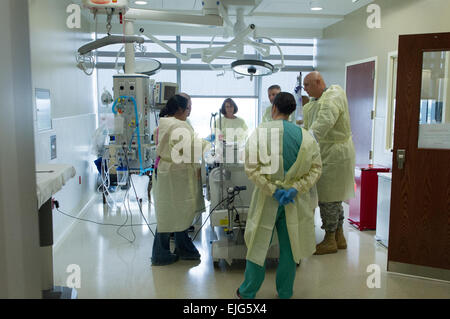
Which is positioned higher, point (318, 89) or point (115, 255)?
point (318, 89)

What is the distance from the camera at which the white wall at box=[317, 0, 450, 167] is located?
3896 millimetres

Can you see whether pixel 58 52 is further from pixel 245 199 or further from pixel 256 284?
pixel 256 284

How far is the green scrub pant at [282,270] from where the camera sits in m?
2.50

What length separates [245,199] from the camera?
10.8ft

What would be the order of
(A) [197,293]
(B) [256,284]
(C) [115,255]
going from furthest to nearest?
(C) [115,255] → (A) [197,293] → (B) [256,284]

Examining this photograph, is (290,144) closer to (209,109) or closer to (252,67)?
(252,67)

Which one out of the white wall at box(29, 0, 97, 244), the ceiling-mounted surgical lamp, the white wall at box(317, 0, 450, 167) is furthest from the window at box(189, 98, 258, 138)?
the ceiling-mounted surgical lamp

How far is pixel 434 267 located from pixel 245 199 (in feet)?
5.23

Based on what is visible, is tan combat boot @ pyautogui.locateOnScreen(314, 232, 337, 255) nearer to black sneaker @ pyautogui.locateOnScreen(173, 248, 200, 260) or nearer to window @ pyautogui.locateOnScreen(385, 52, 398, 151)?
black sneaker @ pyautogui.locateOnScreen(173, 248, 200, 260)

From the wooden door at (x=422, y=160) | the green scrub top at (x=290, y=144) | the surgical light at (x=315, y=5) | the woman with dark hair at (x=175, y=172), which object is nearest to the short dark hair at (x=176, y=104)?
the woman with dark hair at (x=175, y=172)

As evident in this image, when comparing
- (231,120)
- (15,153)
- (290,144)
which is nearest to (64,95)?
(231,120)

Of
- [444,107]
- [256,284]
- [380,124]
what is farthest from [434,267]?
[380,124]

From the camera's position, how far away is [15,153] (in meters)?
0.56

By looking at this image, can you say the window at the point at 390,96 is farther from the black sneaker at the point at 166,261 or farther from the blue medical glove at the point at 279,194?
the black sneaker at the point at 166,261
